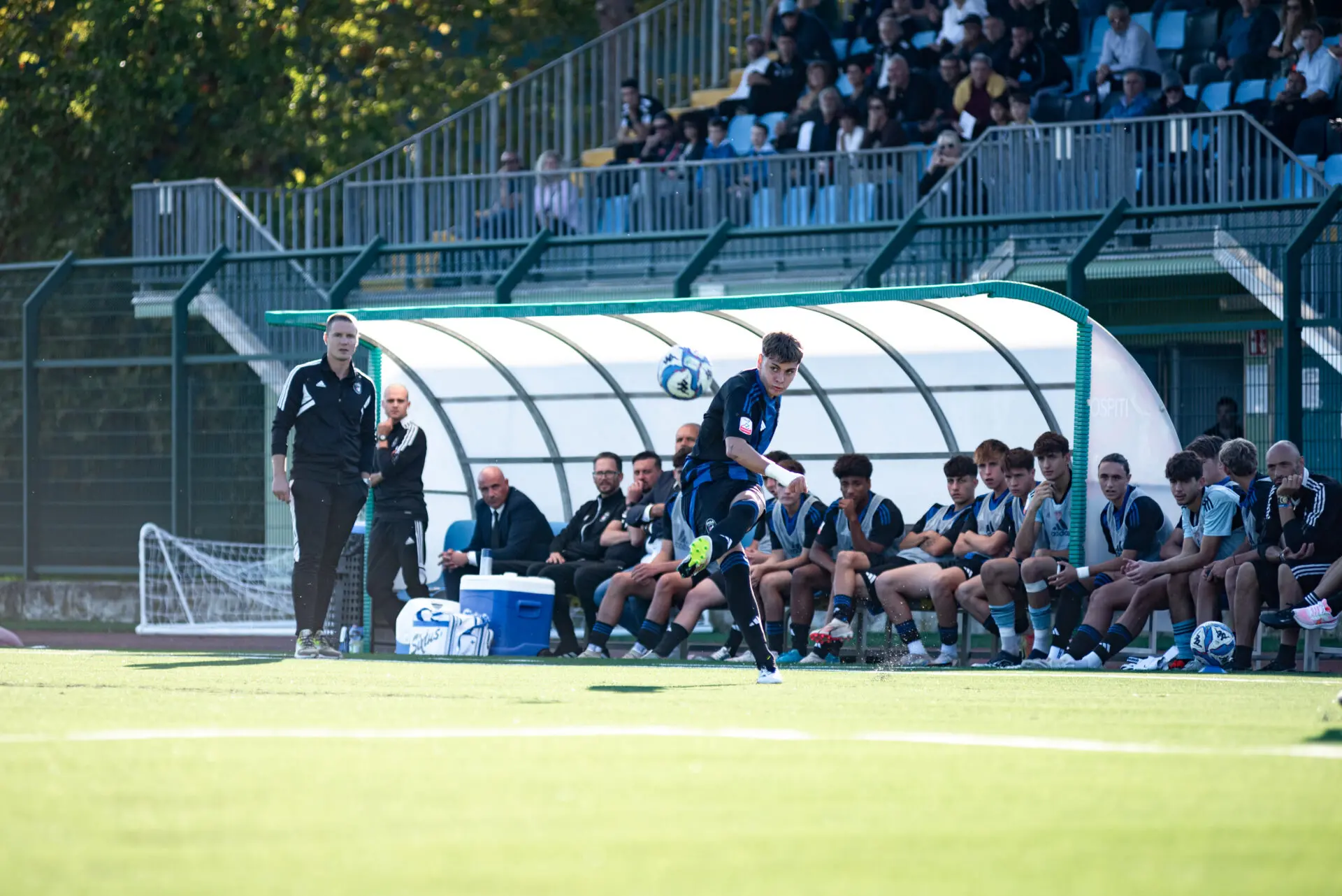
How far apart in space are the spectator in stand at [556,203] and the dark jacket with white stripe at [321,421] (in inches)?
263

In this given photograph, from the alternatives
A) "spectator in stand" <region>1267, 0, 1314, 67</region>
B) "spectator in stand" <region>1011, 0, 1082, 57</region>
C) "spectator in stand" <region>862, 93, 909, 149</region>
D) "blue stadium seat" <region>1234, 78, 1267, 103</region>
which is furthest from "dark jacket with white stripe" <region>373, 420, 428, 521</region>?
"spectator in stand" <region>1267, 0, 1314, 67</region>

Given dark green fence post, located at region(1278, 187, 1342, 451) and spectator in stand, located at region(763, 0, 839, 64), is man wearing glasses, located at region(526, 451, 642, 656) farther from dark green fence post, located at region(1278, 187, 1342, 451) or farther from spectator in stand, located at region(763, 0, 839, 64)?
spectator in stand, located at region(763, 0, 839, 64)

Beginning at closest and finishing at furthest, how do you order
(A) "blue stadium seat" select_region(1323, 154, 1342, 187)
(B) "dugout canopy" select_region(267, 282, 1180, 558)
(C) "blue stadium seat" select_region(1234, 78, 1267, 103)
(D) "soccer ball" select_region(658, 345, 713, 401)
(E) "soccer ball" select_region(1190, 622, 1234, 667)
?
(E) "soccer ball" select_region(1190, 622, 1234, 667) → (B) "dugout canopy" select_region(267, 282, 1180, 558) → (D) "soccer ball" select_region(658, 345, 713, 401) → (A) "blue stadium seat" select_region(1323, 154, 1342, 187) → (C) "blue stadium seat" select_region(1234, 78, 1267, 103)

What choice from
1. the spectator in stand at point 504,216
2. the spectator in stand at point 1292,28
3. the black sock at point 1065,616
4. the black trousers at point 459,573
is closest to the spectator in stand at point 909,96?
the spectator in stand at point 1292,28

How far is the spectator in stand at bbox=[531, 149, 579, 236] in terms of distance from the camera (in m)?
18.4

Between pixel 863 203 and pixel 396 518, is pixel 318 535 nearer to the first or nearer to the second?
pixel 396 518

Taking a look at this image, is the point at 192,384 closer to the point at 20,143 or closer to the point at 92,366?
the point at 92,366

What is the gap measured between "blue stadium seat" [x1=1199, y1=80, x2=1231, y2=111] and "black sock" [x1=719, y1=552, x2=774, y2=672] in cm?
1026

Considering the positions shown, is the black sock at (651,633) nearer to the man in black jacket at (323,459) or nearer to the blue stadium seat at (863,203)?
the man in black jacket at (323,459)

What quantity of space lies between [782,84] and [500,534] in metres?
8.01

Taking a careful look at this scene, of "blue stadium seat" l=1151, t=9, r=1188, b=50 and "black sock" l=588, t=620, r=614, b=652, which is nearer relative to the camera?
"black sock" l=588, t=620, r=614, b=652

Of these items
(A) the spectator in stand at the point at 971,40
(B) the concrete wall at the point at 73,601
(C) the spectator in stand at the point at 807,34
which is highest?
(C) the spectator in stand at the point at 807,34

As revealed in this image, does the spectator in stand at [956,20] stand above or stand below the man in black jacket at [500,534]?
above

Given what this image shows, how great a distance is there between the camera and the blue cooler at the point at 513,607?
13680 millimetres
